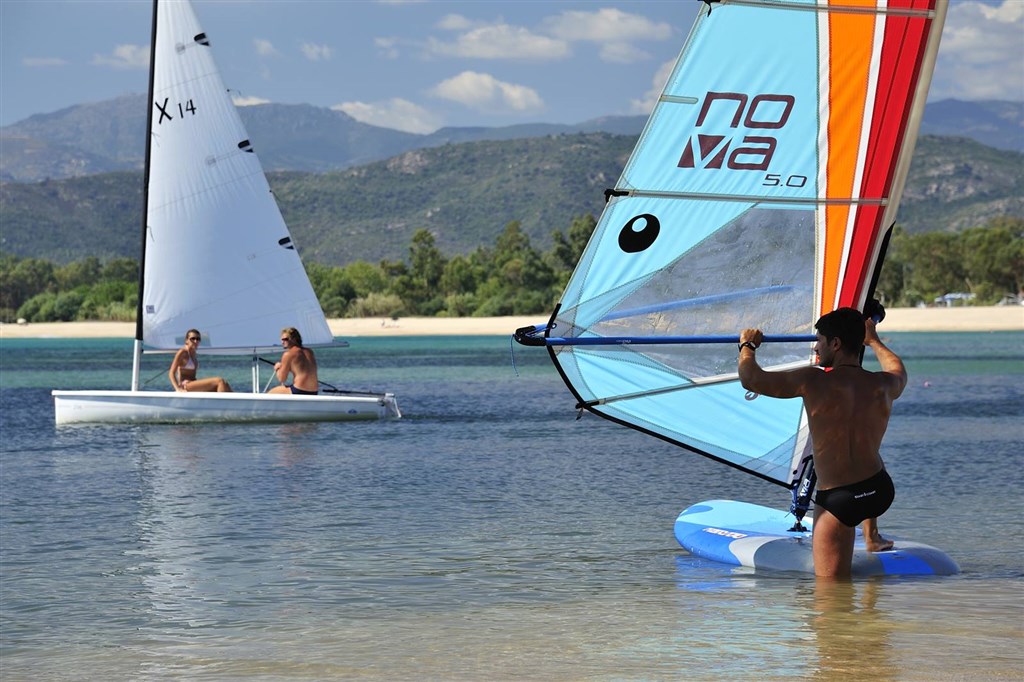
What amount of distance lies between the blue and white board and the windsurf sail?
2.79 feet

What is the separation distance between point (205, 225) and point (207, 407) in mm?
3179

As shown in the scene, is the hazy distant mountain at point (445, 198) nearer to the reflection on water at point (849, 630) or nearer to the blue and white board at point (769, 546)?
the blue and white board at point (769, 546)

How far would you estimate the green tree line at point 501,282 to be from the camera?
89.6 m

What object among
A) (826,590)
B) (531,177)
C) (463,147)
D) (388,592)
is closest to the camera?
(826,590)

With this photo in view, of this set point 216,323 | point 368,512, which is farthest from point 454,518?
point 216,323

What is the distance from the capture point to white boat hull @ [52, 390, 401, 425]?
22.2 metres

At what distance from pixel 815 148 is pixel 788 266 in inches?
31.3

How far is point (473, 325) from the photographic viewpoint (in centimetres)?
8281

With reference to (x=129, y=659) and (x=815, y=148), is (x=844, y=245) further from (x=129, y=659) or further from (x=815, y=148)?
(x=129, y=659)

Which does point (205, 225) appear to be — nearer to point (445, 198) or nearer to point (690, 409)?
point (690, 409)

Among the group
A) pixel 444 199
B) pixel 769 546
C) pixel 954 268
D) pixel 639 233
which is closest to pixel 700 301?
pixel 639 233

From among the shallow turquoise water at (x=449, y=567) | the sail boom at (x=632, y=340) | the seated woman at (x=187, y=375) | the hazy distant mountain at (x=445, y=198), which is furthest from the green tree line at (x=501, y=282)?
the sail boom at (x=632, y=340)

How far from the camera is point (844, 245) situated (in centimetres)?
939

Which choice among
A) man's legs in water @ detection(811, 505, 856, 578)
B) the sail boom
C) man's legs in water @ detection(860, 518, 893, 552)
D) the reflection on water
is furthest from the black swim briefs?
man's legs in water @ detection(860, 518, 893, 552)
